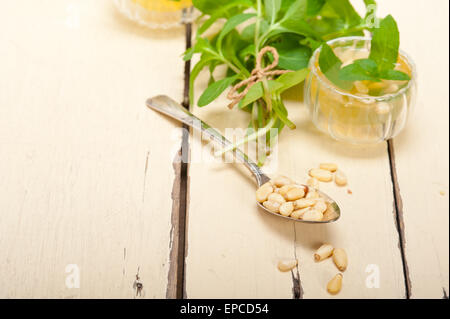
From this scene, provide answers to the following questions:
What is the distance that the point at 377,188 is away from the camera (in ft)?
2.48

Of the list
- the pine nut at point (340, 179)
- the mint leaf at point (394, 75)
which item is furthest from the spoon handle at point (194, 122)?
the mint leaf at point (394, 75)

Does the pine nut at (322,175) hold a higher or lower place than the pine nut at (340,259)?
higher

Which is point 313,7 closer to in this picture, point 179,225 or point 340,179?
point 340,179

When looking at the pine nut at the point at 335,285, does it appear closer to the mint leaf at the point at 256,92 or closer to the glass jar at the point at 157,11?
the mint leaf at the point at 256,92

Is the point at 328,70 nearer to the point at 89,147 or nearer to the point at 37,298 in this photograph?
the point at 89,147

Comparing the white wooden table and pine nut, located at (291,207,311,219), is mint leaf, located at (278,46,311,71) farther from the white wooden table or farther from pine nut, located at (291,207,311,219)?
pine nut, located at (291,207,311,219)

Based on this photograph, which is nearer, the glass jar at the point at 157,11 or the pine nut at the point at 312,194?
the pine nut at the point at 312,194

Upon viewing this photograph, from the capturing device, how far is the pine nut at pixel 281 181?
722mm

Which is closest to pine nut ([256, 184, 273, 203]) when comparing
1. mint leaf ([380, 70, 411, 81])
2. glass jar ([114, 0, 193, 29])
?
mint leaf ([380, 70, 411, 81])

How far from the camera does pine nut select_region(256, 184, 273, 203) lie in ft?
2.32

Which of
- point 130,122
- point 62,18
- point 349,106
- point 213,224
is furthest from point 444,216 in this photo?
point 62,18

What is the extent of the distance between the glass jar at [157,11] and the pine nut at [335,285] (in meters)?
0.54

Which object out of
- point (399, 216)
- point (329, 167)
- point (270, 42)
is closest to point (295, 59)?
point (270, 42)
